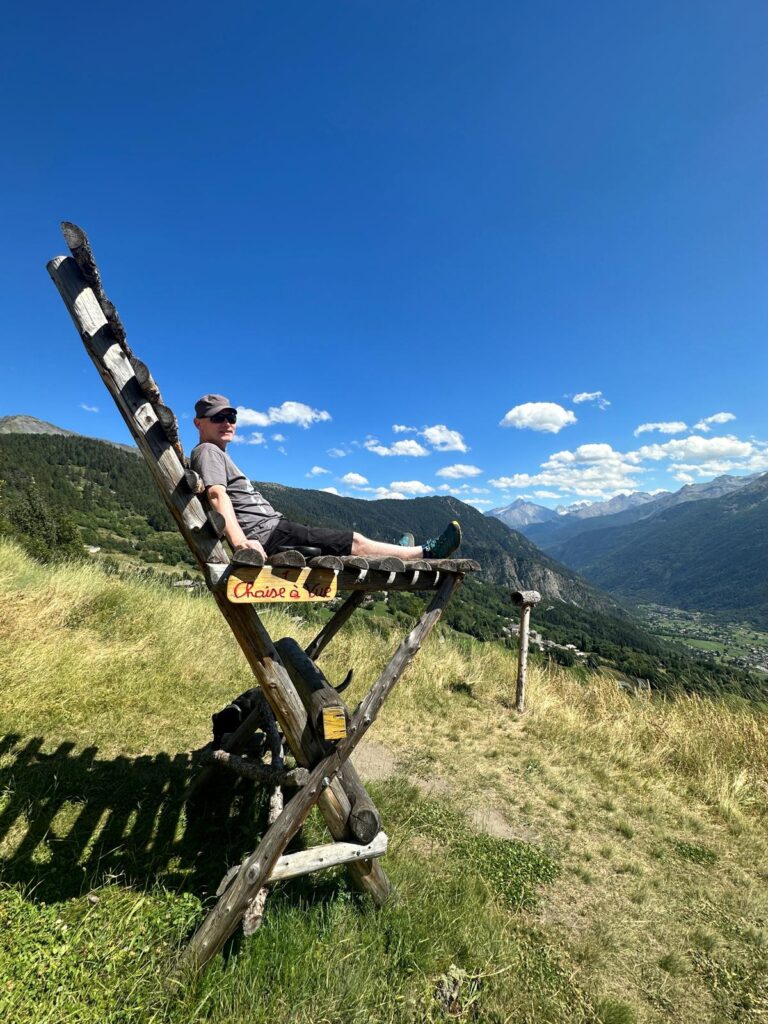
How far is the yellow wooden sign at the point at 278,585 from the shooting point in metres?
2.41

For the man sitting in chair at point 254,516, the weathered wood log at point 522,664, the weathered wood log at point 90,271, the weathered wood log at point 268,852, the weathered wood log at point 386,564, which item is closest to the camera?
the weathered wood log at point 90,271


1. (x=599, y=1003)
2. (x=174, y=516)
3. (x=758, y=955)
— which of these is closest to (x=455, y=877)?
(x=599, y=1003)

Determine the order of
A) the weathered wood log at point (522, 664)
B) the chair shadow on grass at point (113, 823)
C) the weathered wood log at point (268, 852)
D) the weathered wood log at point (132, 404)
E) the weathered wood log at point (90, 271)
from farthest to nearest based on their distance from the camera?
the weathered wood log at point (522, 664)
the chair shadow on grass at point (113, 823)
the weathered wood log at point (268, 852)
the weathered wood log at point (132, 404)
the weathered wood log at point (90, 271)

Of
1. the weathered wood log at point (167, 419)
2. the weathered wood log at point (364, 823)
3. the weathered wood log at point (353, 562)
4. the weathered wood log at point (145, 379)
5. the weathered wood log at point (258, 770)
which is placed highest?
the weathered wood log at point (145, 379)

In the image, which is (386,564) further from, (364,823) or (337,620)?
(337,620)

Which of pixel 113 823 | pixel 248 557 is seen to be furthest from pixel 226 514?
pixel 113 823

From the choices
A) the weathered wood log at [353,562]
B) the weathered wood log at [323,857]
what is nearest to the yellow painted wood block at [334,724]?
the weathered wood log at [323,857]

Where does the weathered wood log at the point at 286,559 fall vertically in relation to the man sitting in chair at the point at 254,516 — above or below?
below

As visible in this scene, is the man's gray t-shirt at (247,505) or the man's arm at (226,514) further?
the man's gray t-shirt at (247,505)

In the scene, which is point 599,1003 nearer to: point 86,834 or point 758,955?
point 758,955

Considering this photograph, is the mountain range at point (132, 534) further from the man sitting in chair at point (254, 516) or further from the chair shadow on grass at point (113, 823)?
the man sitting in chair at point (254, 516)

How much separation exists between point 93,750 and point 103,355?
14.6 ft

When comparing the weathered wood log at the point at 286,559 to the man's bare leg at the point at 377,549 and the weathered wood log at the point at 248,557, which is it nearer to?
the weathered wood log at the point at 248,557

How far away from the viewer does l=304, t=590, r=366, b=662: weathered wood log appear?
14.4 ft
